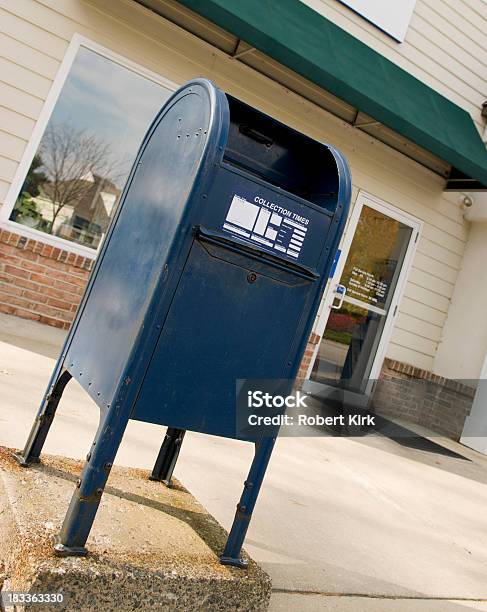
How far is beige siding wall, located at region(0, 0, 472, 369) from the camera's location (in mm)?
5598

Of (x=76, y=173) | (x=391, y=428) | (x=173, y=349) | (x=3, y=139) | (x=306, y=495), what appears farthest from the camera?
(x=391, y=428)

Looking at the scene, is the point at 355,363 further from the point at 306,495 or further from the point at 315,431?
the point at 306,495

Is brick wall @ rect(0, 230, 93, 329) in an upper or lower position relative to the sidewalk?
upper

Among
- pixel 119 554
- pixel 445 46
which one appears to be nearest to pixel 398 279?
pixel 445 46

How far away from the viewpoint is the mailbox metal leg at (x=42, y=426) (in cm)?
226

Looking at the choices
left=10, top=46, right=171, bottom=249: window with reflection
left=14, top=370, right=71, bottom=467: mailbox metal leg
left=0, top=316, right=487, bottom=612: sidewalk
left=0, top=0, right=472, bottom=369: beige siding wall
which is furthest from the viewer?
left=10, top=46, right=171, bottom=249: window with reflection

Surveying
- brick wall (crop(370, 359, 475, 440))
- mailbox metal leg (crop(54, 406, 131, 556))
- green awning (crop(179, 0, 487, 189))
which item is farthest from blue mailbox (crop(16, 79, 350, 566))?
brick wall (crop(370, 359, 475, 440))

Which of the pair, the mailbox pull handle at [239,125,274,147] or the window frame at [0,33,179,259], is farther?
the window frame at [0,33,179,259]

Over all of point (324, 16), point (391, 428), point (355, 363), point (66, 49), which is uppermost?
point (324, 16)

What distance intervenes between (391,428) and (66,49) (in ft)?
18.7

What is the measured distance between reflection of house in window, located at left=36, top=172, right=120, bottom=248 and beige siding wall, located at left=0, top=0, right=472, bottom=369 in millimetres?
648

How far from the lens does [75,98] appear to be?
19.5 ft

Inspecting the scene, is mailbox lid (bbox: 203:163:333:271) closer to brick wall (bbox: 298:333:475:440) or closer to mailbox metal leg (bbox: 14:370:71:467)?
mailbox metal leg (bbox: 14:370:71:467)

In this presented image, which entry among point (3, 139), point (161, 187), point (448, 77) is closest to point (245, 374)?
point (161, 187)
